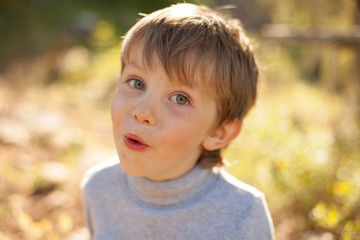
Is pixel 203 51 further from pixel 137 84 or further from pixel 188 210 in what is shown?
pixel 188 210

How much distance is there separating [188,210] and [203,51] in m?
0.66

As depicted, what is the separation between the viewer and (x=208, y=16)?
1.46 m

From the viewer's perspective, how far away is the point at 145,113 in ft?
4.26

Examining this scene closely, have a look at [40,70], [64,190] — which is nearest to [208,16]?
[64,190]

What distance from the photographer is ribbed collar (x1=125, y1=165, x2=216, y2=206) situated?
1.52 meters

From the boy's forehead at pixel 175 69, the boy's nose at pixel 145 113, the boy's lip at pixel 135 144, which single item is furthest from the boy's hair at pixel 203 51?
the boy's lip at pixel 135 144

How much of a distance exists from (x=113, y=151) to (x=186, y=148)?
2397mm

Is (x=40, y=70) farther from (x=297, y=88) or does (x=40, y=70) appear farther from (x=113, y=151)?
(x=297, y=88)

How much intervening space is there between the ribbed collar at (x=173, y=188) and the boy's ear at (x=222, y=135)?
12cm

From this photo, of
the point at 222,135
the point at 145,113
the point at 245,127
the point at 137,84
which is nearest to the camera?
the point at 145,113

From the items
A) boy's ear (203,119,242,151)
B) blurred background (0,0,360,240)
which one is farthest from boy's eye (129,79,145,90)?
blurred background (0,0,360,240)

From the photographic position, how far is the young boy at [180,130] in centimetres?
134

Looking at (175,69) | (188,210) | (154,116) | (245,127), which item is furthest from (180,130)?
(245,127)

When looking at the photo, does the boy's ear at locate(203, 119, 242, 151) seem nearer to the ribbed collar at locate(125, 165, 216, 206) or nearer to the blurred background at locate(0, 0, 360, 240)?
the ribbed collar at locate(125, 165, 216, 206)
